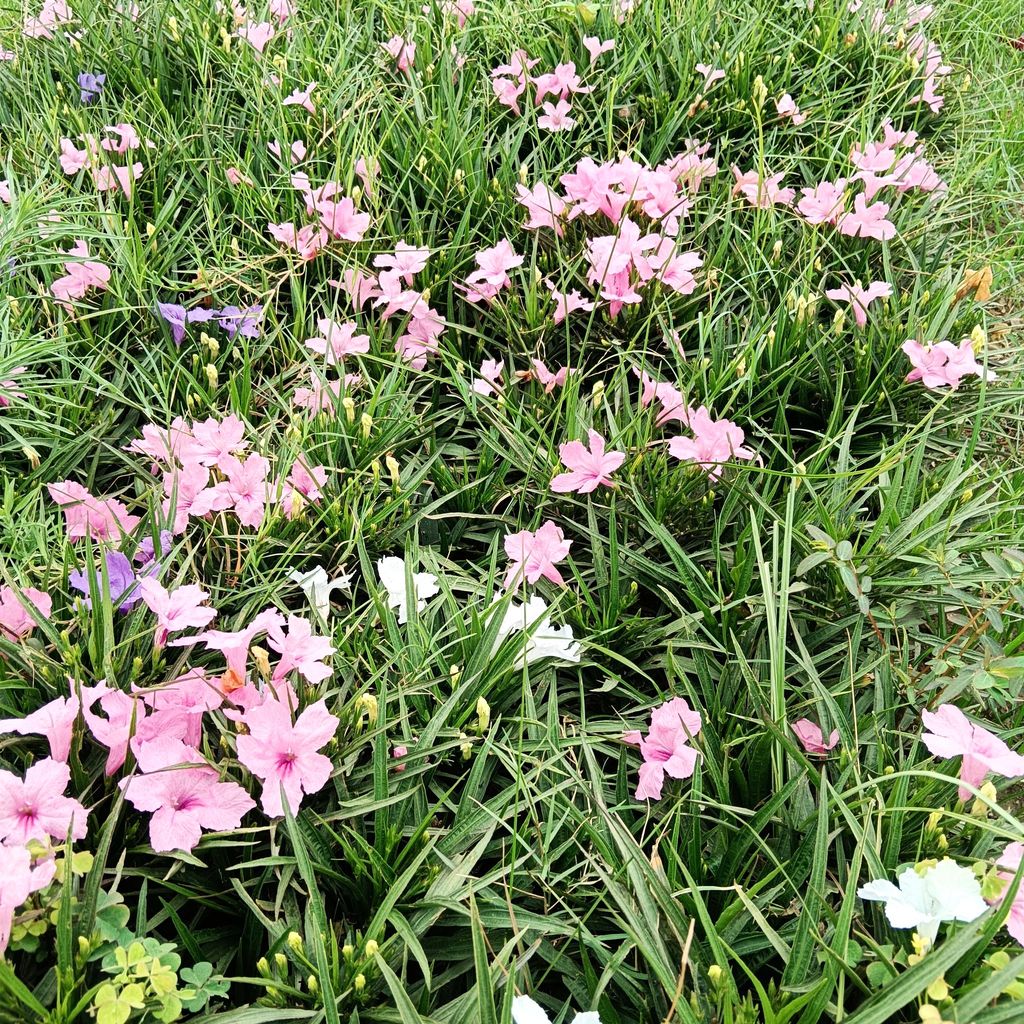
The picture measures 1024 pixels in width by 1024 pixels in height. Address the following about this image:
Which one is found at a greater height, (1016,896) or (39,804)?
(1016,896)

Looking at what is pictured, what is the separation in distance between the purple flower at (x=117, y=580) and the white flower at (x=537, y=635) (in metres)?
0.60

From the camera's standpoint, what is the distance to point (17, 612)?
1.39 metres

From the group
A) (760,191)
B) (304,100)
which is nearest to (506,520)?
(760,191)

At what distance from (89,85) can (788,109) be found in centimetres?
212

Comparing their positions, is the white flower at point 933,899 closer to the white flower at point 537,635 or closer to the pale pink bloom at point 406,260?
the white flower at point 537,635

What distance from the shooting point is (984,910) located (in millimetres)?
Answer: 983

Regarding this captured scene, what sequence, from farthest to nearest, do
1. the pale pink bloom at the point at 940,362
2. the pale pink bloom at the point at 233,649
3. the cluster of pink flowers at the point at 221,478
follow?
the pale pink bloom at the point at 940,362
the cluster of pink flowers at the point at 221,478
the pale pink bloom at the point at 233,649

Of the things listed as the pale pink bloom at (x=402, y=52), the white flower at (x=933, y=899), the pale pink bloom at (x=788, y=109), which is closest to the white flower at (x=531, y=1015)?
the white flower at (x=933, y=899)

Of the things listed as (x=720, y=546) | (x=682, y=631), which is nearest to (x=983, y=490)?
(x=720, y=546)

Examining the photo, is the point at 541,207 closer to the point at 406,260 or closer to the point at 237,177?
the point at 406,260

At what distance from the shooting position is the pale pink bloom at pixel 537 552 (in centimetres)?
163

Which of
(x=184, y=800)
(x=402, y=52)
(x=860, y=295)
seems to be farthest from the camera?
(x=402, y=52)

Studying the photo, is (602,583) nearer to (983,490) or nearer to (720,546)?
(720,546)

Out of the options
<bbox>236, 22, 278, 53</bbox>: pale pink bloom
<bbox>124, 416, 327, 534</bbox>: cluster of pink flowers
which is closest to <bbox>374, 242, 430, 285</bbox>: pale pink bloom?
<bbox>124, 416, 327, 534</bbox>: cluster of pink flowers
